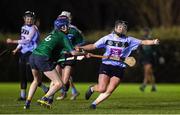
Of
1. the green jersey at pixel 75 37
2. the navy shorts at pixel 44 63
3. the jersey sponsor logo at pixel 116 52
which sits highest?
the green jersey at pixel 75 37

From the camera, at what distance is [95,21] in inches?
1929

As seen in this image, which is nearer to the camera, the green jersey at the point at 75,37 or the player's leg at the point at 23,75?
the green jersey at the point at 75,37

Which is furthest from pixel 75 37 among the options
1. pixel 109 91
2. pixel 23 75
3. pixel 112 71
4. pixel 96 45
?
pixel 109 91

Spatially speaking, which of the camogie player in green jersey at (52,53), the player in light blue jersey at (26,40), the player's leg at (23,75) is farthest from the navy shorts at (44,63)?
the player's leg at (23,75)

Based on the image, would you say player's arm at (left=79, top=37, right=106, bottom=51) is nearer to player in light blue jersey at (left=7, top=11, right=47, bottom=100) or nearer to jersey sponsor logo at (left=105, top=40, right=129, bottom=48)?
jersey sponsor logo at (left=105, top=40, right=129, bottom=48)

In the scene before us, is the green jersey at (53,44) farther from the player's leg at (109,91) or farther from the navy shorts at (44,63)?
the player's leg at (109,91)

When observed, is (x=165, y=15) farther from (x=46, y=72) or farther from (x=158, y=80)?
(x=46, y=72)

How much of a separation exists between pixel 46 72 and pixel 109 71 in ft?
4.72

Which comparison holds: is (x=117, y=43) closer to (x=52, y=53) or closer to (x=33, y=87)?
(x=52, y=53)

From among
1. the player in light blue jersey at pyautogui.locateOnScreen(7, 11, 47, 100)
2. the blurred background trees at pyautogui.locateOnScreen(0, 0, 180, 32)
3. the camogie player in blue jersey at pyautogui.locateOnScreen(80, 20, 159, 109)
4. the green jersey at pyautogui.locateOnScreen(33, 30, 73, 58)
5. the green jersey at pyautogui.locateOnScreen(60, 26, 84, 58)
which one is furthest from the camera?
the blurred background trees at pyautogui.locateOnScreen(0, 0, 180, 32)

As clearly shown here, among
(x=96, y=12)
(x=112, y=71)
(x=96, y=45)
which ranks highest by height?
(x=96, y=12)

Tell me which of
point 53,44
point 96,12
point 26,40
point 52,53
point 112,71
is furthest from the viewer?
point 96,12

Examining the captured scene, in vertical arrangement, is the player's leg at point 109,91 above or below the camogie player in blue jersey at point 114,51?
below

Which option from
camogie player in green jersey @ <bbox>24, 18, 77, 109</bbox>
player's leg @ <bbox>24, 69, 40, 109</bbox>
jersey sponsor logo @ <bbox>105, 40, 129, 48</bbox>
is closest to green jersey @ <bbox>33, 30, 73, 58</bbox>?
camogie player in green jersey @ <bbox>24, 18, 77, 109</bbox>
